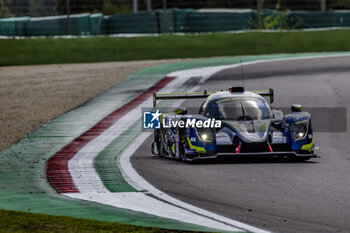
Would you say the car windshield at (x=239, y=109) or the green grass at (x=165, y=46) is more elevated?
the car windshield at (x=239, y=109)

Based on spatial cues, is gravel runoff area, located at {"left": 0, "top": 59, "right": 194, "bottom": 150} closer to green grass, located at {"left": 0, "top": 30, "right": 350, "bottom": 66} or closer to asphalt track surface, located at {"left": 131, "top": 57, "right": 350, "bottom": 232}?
green grass, located at {"left": 0, "top": 30, "right": 350, "bottom": 66}

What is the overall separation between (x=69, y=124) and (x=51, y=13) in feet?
54.9

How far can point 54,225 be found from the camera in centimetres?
949

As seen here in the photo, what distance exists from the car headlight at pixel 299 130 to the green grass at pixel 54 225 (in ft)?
17.7

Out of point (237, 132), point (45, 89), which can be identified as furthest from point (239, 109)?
point (45, 89)

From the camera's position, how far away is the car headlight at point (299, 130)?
14.1 metres

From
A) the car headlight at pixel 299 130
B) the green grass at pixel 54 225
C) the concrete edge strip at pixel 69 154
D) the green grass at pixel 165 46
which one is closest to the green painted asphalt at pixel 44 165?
the concrete edge strip at pixel 69 154

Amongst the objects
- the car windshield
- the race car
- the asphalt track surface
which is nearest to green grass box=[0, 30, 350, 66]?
the asphalt track surface

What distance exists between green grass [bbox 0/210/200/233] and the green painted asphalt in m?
0.26

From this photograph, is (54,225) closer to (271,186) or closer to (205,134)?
(271,186)

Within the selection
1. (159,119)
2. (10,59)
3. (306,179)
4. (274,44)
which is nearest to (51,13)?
(10,59)

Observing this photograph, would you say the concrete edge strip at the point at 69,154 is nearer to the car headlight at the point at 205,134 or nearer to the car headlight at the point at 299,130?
the car headlight at the point at 205,134

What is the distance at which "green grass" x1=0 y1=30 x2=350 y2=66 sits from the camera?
34125 mm

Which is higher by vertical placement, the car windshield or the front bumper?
the car windshield
